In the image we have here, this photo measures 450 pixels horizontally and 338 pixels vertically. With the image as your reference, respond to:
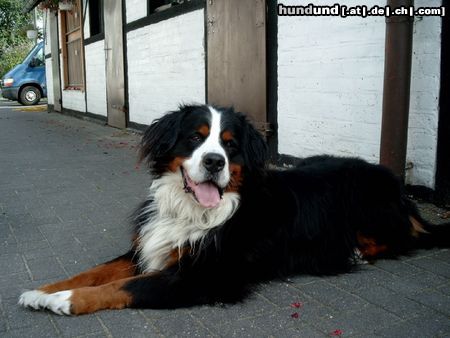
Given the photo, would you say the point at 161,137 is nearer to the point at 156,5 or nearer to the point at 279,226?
the point at 279,226

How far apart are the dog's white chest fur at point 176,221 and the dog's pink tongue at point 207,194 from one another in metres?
0.06

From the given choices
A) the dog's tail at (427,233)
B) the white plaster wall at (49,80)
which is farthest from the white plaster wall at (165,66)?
the white plaster wall at (49,80)

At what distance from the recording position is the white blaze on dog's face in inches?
124

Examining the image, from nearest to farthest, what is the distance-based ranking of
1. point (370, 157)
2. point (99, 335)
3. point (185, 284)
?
point (99, 335), point (185, 284), point (370, 157)

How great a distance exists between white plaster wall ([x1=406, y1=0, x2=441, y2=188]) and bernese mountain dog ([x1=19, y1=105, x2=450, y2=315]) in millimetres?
1309

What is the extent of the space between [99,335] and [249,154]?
4.71 feet

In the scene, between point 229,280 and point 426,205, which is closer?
point 229,280

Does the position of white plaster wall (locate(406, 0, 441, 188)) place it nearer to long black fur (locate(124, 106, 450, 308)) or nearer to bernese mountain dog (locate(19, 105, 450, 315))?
long black fur (locate(124, 106, 450, 308))

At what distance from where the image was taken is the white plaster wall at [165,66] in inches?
361

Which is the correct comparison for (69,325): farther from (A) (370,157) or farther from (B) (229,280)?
(A) (370,157)

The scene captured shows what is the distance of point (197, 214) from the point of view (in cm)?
335

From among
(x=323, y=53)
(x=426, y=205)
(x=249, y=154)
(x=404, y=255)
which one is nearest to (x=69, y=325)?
(x=249, y=154)

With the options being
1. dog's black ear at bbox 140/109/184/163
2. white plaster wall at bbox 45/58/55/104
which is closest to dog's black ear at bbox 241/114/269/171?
dog's black ear at bbox 140/109/184/163

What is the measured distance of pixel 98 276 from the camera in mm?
3203
